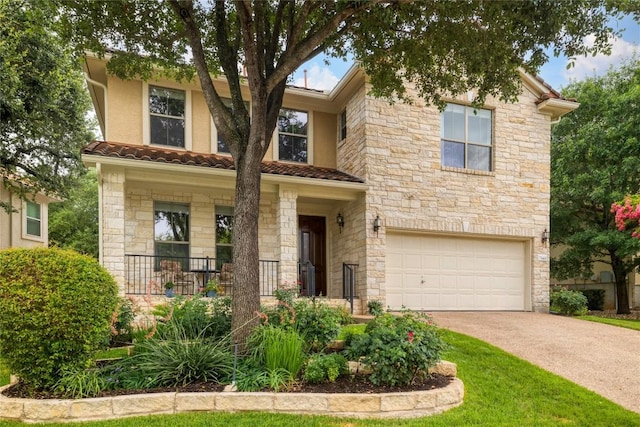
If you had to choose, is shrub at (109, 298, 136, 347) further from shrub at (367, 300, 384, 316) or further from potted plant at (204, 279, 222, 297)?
shrub at (367, 300, 384, 316)

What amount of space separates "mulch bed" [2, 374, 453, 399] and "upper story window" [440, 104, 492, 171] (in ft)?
23.6

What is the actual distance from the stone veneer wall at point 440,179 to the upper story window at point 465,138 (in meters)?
0.20

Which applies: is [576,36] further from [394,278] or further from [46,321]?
[46,321]

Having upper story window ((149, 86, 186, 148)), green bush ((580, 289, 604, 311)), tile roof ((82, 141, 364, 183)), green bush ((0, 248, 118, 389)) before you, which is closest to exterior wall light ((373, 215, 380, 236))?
tile roof ((82, 141, 364, 183))

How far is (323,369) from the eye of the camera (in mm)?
4676

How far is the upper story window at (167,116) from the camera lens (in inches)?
400

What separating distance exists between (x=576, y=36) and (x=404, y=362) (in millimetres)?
5018

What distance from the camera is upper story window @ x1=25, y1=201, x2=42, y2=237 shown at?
16125 millimetres

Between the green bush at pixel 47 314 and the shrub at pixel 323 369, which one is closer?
the green bush at pixel 47 314

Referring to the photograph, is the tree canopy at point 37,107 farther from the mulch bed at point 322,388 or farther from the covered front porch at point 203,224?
the mulch bed at point 322,388

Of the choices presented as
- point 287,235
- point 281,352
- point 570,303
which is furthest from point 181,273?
point 570,303

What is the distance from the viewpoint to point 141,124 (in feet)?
32.7

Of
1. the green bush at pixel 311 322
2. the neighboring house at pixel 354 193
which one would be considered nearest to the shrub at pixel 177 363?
the green bush at pixel 311 322

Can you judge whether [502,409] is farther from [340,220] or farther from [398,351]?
[340,220]
